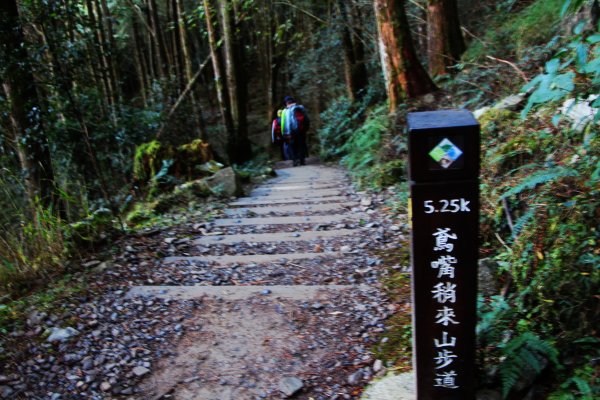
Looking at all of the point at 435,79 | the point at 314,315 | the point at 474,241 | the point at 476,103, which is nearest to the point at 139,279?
the point at 314,315

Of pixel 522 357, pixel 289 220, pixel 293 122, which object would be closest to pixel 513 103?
pixel 289 220

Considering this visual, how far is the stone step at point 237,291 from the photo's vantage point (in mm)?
4035

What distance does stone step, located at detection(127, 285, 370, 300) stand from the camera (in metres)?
4.04

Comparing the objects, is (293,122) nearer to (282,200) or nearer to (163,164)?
(163,164)

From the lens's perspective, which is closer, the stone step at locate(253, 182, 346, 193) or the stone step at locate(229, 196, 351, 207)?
the stone step at locate(229, 196, 351, 207)

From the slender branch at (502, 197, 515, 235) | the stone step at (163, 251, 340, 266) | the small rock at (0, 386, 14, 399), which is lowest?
the small rock at (0, 386, 14, 399)

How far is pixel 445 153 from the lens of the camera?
7.27 feet

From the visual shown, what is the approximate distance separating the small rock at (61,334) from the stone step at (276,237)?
6.55ft

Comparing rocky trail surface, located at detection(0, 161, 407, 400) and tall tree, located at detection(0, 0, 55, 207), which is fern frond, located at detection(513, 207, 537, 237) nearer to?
rocky trail surface, located at detection(0, 161, 407, 400)

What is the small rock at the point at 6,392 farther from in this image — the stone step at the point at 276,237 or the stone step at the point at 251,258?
the stone step at the point at 276,237

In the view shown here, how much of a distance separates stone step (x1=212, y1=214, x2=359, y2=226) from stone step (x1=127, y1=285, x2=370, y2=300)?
1.86 meters

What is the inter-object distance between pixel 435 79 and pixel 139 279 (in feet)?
25.3

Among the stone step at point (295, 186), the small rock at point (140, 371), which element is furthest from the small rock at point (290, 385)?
the stone step at point (295, 186)

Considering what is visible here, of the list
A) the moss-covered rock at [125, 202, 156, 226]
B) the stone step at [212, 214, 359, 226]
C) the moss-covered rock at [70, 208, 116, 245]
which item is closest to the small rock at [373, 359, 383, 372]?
the stone step at [212, 214, 359, 226]
